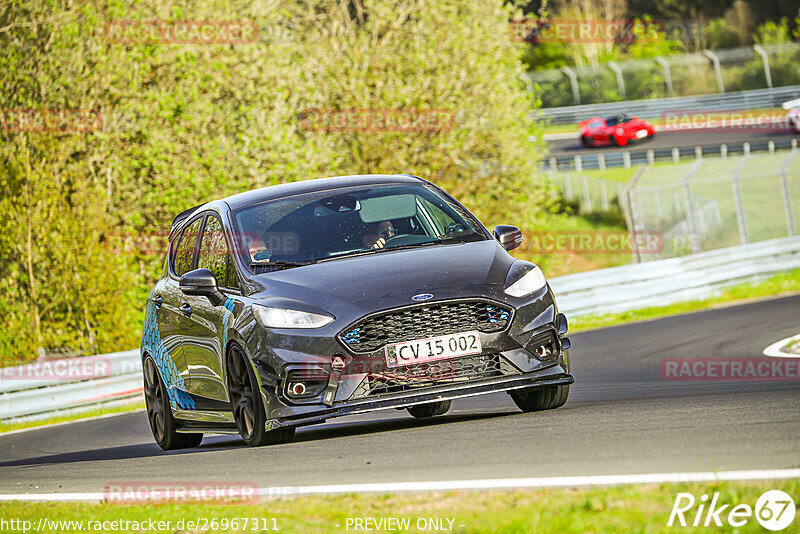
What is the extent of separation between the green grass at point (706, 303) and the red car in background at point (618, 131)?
1279 inches

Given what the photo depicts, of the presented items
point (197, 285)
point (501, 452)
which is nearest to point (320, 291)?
point (197, 285)

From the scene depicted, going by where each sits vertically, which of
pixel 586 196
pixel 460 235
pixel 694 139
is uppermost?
pixel 460 235

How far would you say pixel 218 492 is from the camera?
252 inches

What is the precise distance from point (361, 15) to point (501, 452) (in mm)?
25646

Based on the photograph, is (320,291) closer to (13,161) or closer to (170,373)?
(170,373)

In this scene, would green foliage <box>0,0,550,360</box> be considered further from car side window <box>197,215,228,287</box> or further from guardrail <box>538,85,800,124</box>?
guardrail <box>538,85,800,124</box>

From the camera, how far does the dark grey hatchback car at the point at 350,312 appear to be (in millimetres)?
7359
